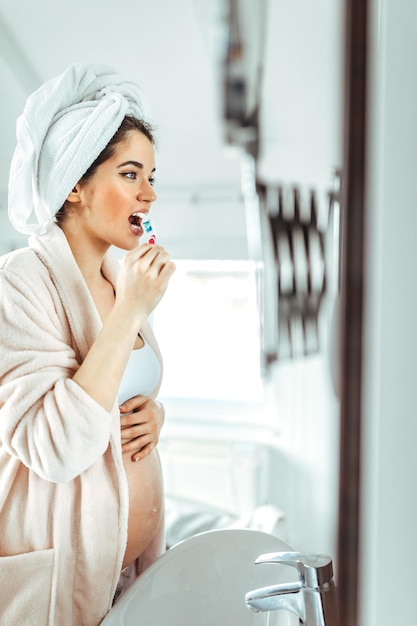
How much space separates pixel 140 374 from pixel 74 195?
0.24 meters

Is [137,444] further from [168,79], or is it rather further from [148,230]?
[168,79]

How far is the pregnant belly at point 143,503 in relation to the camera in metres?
0.84

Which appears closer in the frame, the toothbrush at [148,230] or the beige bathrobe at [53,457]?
the beige bathrobe at [53,457]

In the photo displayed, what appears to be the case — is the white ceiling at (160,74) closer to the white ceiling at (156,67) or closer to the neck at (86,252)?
A: the white ceiling at (156,67)

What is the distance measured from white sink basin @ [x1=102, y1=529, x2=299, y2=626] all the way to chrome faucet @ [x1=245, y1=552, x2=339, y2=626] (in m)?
0.08

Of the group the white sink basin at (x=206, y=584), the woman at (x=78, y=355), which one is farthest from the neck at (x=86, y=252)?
the white sink basin at (x=206, y=584)

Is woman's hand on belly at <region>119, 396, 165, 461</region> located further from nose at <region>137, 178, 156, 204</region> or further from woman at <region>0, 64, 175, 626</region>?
nose at <region>137, 178, 156, 204</region>

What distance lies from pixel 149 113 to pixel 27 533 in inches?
21.7

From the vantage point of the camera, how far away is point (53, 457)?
2.43 feet

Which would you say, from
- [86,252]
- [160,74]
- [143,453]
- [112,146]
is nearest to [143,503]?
[143,453]

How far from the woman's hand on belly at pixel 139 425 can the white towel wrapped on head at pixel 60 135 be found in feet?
0.83

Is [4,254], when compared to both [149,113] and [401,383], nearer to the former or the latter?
[149,113]

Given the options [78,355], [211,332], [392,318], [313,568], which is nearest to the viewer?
[392,318]

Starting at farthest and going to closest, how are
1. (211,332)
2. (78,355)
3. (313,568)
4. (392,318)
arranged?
(211,332), (78,355), (313,568), (392,318)
